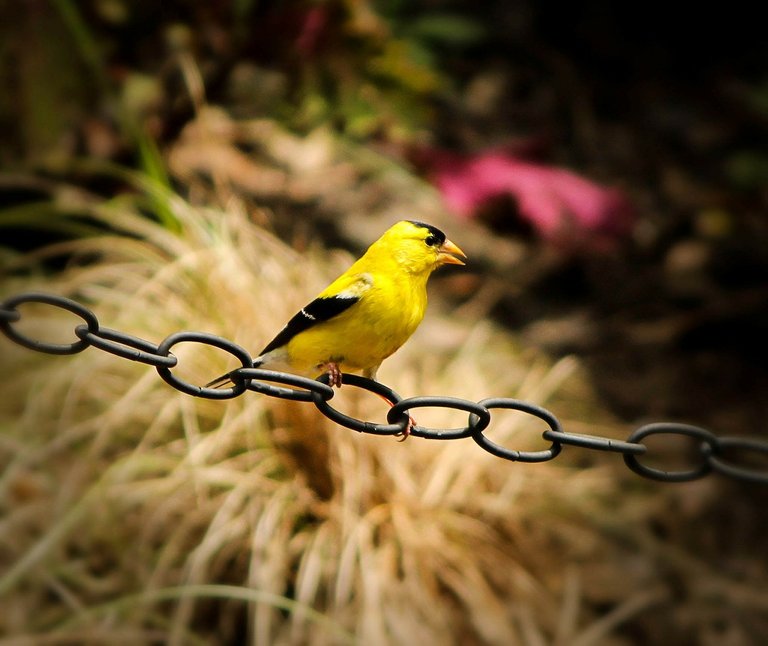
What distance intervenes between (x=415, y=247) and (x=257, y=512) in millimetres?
1697

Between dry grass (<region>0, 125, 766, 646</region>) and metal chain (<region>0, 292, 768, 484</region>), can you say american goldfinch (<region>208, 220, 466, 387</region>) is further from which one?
dry grass (<region>0, 125, 766, 646</region>)

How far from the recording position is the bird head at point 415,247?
4.21ft

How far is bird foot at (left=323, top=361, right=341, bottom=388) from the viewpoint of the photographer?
133cm

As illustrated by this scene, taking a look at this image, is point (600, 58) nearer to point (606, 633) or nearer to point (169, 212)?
point (169, 212)

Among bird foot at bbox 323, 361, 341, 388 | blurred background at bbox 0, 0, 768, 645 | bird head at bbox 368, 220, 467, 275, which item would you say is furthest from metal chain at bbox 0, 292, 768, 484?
blurred background at bbox 0, 0, 768, 645

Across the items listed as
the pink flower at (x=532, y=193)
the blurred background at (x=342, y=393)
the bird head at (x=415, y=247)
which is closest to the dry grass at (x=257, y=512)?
the blurred background at (x=342, y=393)

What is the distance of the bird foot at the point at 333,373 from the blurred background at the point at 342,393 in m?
1.26

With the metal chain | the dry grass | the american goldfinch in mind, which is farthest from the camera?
the dry grass

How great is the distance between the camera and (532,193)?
3.42 meters

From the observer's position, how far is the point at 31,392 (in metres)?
3.02

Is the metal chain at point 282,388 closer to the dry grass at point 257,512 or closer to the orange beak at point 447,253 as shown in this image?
the orange beak at point 447,253

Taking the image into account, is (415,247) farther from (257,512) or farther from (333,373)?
(257,512)

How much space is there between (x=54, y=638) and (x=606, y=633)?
1552 millimetres

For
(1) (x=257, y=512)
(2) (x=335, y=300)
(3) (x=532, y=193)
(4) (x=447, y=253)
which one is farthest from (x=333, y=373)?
(3) (x=532, y=193)
